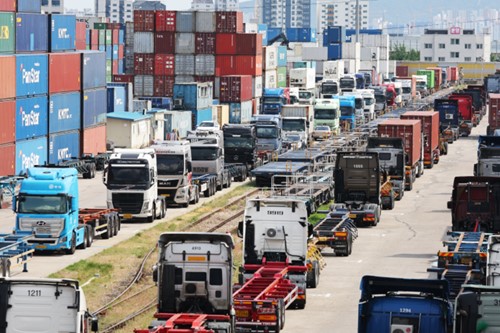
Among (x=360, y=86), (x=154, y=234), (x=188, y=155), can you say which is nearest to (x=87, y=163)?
(x=188, y=155)

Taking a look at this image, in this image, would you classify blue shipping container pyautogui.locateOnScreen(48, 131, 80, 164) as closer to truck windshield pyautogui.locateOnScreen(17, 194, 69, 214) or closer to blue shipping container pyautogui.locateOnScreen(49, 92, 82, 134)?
blue shipping container pyautogui.locateOnScreen(49, 92, 82, 134)

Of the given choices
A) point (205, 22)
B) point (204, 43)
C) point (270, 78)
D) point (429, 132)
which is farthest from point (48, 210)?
point (270, 78)

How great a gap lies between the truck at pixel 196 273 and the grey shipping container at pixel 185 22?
9029cm

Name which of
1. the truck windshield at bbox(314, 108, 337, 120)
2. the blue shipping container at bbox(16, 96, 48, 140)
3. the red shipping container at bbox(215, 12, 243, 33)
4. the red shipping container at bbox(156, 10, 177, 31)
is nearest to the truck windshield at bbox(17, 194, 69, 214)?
the blue shipping container at bbox(16, 96, 48, 140)

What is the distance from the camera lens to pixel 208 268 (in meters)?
31.8

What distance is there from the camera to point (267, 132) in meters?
87.4

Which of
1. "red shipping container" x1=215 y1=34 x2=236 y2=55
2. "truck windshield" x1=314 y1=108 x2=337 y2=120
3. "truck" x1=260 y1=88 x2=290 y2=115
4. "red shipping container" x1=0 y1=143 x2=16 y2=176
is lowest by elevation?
"red shipping container" x1=0 y1=143 x2=16 y2=176

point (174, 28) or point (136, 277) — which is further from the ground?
point (174, 28)

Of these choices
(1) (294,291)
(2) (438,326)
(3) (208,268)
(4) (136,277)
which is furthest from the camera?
(4) (136,277)

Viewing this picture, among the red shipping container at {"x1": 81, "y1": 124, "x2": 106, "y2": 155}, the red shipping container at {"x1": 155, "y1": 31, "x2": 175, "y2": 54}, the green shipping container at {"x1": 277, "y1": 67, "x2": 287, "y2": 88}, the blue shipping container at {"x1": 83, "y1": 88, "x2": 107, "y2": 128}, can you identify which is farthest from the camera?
the green shipping container at {"x1": 277, "y1": 67, "x2": 287, "y2": 88}

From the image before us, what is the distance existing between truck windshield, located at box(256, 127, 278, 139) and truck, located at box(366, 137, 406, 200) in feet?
54.7

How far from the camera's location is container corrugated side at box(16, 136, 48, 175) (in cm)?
7275

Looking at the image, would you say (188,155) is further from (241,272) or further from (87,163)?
(241,272)

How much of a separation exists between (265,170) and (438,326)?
47.9m
